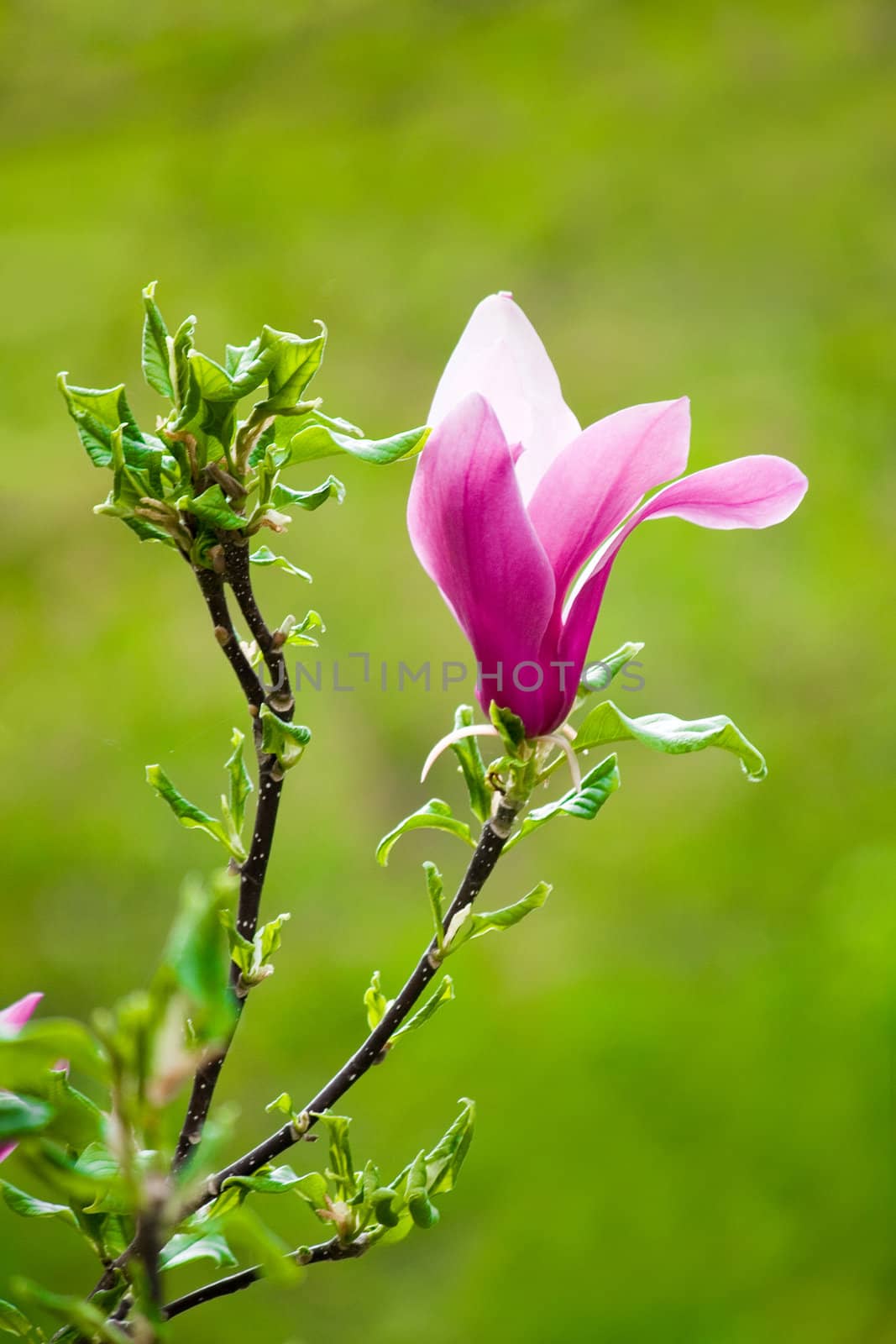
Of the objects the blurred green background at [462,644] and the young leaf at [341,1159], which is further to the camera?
the blurred green background at [462,644]

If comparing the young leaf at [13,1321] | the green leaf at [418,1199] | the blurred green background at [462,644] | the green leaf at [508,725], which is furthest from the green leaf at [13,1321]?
the blurred green background at [462,644]

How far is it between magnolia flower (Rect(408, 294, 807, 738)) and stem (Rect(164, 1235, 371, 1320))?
172mm

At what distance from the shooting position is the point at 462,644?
156cm

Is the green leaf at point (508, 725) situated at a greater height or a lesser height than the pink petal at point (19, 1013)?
greater

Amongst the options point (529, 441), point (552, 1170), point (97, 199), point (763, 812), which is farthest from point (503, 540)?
point (97, 199)

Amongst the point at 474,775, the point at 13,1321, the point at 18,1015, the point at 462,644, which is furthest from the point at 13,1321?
the point at 462,644

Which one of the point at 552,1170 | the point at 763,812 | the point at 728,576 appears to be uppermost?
the point at 728,576

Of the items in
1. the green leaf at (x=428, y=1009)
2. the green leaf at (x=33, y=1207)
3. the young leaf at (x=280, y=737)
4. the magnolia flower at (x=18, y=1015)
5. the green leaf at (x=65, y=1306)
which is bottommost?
the green leaf at (x=33, y=1207)

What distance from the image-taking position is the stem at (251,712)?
347 mm

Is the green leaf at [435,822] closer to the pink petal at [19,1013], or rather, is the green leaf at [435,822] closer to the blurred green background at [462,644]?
the pink petal at [19,1013]

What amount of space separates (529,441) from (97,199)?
1511mm

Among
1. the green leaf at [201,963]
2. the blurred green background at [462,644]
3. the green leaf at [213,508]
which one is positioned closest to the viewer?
the green leaf at [201,963]

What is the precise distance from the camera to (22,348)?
5.31 ft

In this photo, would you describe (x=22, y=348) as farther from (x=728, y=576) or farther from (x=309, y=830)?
(x=728, y=576)
